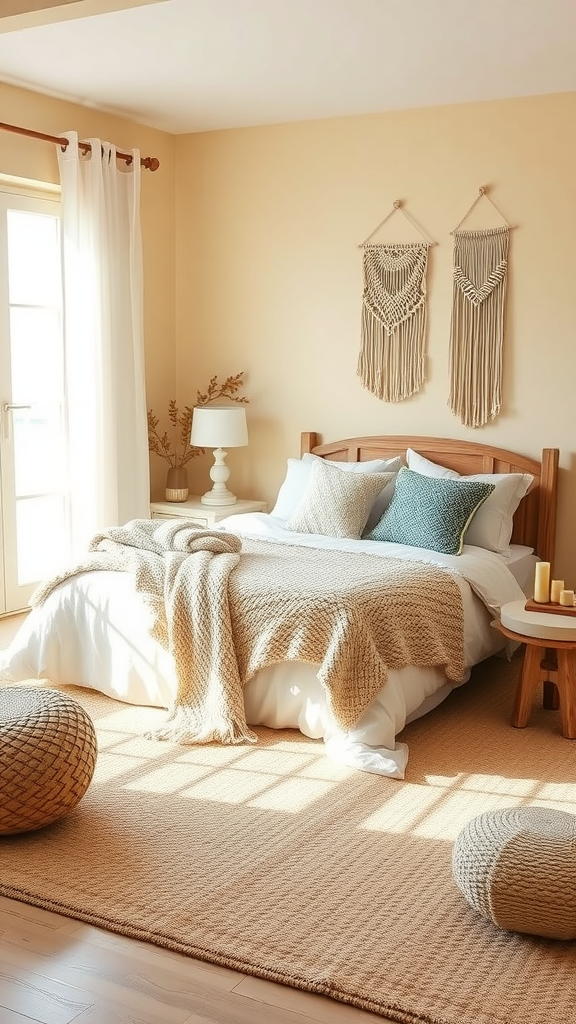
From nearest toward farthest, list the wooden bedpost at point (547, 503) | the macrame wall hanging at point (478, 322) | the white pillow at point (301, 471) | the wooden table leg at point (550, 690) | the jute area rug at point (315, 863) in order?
the jute area rug at point (315, 863), the wooden table leg at point (550, 690), the wooden bedpost at point (547, 503), the macrame wall hanging at point (478, 322), the white pillow at point (301, 471)

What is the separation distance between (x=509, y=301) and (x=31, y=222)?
241 centimetres

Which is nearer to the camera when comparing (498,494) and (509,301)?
(498,494)

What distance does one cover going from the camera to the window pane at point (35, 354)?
5.16 m

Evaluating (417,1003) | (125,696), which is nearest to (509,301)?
(125,696)

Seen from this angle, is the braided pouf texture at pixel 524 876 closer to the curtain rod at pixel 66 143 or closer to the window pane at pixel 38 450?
the window pane at pixel 38 450

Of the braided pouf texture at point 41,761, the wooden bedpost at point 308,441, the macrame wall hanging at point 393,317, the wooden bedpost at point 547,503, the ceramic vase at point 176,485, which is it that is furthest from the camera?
the ceramic vase at point 176,485

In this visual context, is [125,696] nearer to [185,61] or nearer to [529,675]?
[529,675]

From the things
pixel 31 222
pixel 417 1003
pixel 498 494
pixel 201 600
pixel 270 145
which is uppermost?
pixel 270 145

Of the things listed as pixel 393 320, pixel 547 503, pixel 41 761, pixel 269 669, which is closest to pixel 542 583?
pixel 547 503

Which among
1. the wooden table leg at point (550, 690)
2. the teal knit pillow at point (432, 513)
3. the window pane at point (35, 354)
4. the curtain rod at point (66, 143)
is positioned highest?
the curtain rod at point (66, 143)

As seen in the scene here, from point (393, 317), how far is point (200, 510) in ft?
4.76

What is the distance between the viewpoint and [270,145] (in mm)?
5637

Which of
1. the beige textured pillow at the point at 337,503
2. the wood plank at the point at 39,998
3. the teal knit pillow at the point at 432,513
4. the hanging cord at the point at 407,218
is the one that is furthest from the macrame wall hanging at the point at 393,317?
the wood plank at the point at 39,998

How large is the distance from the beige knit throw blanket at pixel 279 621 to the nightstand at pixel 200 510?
4.41 feet
